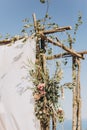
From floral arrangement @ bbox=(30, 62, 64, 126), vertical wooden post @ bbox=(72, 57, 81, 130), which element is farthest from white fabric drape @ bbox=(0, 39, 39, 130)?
vertical wooden post @ bbox=(72, 57, 81, 130)

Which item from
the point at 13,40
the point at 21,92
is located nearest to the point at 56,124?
the point at 21,92

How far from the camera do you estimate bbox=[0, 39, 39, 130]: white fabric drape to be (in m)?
5.65

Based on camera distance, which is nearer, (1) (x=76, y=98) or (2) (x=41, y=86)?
(2) (x=41, y=86)

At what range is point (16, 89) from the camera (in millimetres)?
A: 5773

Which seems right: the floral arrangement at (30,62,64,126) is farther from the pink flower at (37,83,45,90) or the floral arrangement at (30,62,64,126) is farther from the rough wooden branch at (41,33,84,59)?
the rough wooden branch at (41,33,84,59)

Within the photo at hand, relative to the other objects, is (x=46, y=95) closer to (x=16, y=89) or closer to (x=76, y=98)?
(x=16, y=89)

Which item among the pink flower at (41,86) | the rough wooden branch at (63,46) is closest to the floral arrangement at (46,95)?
the pink flower at (41,86)

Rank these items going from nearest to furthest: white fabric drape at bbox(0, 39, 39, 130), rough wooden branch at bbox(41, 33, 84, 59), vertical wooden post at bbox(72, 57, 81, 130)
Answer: white fabric drape at bbox(0, 39, 39, 130)
rough wooden branch at bbox(41, 33, 84, 59)
vertical wooden post at bbox(72, 57, 81, 130)

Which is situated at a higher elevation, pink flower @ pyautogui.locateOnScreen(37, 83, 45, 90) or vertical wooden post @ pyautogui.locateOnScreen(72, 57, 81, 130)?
pink flower @ pyautogui.locateOnScreen(37, 83, 45, 90)

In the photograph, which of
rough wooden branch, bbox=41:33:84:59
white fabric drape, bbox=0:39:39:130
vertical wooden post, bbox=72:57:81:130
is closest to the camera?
white fabric drape, bbox=0:39:39:130

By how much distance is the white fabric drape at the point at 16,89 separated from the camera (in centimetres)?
565

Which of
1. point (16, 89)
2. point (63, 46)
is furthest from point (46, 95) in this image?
point (63, 46)

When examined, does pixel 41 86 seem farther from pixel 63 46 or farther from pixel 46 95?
pixel 63 46

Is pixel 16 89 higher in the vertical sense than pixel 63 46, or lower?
lower
